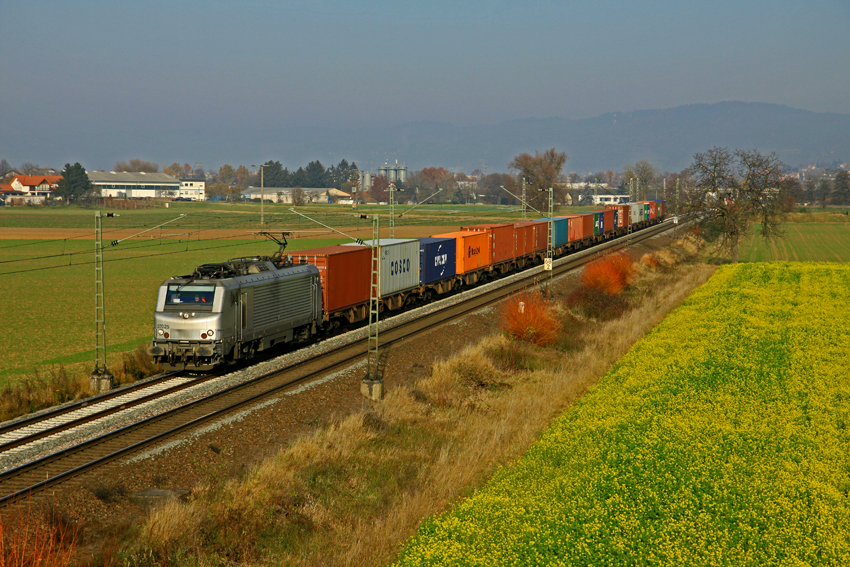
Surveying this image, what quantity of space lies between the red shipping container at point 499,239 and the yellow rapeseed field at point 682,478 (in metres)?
27.3

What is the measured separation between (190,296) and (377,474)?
10369 mm

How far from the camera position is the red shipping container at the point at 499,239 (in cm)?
4928

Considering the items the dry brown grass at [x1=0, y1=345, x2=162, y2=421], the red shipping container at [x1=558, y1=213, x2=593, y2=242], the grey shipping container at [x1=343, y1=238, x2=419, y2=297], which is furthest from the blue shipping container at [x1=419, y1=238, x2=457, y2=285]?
the red shipping container at [x1=558, y1=213, x2=593, y2=242]

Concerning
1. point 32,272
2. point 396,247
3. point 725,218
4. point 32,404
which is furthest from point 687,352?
point 32,272

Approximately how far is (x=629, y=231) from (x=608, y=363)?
246 feet

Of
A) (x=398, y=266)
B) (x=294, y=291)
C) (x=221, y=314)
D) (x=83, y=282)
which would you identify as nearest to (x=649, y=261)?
(x=398, y=266)

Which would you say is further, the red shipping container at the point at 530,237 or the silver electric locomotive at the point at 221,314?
the red shipping container at the point at 530,237

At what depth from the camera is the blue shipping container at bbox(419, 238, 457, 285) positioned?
39469 millimetres

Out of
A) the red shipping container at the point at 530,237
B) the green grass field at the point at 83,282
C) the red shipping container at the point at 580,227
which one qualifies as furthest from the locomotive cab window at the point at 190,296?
the red shipping container at the point at 580,227

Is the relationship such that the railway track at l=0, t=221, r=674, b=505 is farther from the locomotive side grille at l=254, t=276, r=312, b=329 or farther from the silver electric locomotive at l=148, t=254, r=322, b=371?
the locomotive side grille at l=254, t=276, r=312, b=329

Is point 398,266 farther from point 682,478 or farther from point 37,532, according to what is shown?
point 37,532

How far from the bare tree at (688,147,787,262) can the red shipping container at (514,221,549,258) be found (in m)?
15.7

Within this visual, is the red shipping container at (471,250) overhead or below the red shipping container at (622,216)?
below

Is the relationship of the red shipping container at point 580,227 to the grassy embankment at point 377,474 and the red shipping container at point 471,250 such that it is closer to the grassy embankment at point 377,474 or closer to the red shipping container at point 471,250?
the red shipping container at point 471,250
